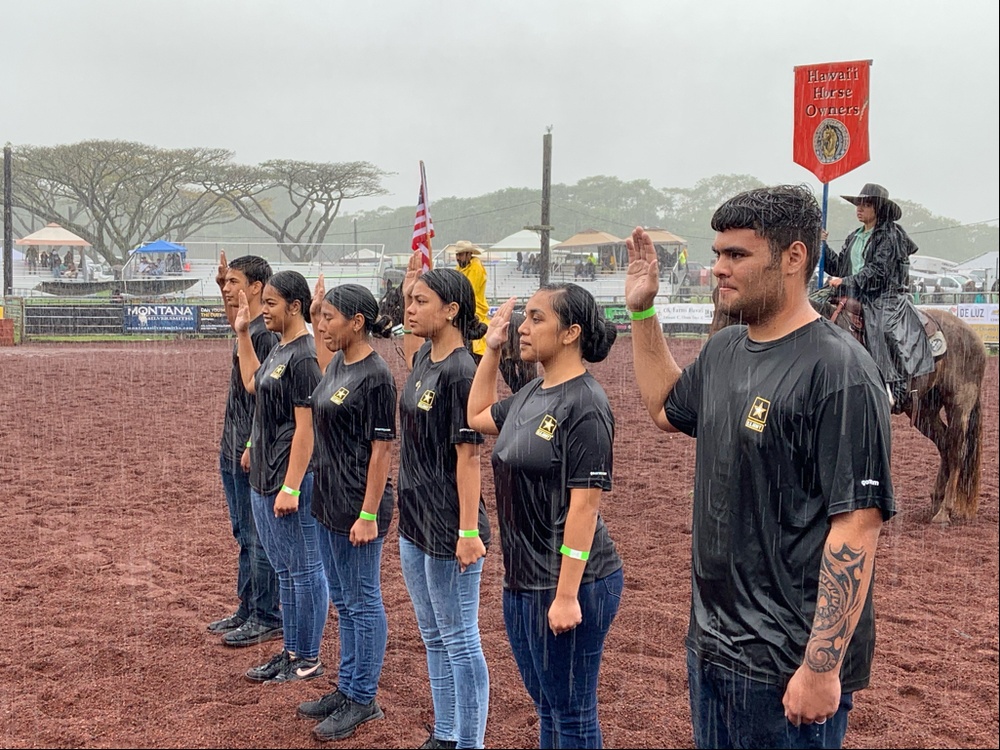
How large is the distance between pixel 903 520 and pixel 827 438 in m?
6.17

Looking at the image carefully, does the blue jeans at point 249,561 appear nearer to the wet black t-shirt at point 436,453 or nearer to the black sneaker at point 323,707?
the black sneaker at point 323,707

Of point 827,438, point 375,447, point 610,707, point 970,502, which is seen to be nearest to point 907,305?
point 970,502

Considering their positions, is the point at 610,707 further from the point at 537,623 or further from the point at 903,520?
the point at 903,520

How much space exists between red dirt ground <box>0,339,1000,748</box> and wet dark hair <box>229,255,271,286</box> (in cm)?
191

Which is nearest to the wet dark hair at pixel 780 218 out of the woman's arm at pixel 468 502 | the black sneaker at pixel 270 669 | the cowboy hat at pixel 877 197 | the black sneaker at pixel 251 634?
the woman's arm at pixel 468 502

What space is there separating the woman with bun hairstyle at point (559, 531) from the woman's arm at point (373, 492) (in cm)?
88

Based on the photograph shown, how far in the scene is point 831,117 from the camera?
7.42m

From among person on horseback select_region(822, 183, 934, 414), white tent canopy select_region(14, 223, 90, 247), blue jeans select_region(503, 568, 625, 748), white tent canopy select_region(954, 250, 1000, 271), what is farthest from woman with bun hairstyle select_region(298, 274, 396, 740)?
white tent canopy select_region(954, 250, 1000, 271)

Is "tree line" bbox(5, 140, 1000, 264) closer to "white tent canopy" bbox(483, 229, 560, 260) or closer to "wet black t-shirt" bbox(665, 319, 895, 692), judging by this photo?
"white tent canopy" bbox(483, 229, 560, 260)

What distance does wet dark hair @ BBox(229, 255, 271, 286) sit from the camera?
480cm

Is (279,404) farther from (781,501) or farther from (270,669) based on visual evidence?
(781,501)

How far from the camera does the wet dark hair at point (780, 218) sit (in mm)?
2168

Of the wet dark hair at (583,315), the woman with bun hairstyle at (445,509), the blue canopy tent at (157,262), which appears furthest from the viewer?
the blue canopy tent at (157,262)

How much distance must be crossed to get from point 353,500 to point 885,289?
510 cm
